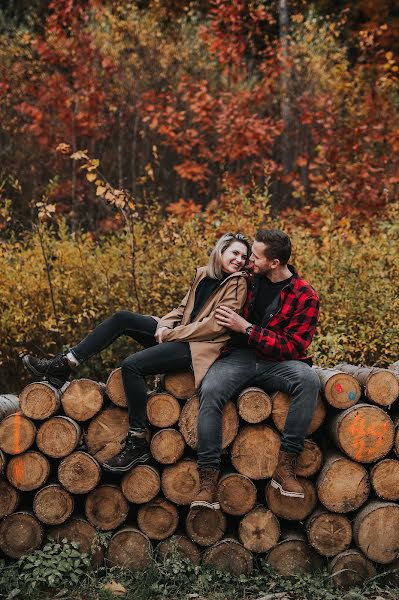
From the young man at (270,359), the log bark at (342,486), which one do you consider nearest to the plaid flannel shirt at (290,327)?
the young man at (270,359)

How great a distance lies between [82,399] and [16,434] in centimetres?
44

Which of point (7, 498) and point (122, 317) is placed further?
point (122, 317)

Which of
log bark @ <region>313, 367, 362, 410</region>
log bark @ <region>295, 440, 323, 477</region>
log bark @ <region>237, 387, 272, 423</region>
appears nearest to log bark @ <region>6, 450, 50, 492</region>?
log bark @ <region>237, 387, 272, 423</region>

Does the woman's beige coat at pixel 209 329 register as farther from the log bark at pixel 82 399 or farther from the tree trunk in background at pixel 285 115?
the tree trunk in background at pixel 285 115

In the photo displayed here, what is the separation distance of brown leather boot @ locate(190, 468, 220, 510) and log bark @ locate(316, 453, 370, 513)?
0.62m

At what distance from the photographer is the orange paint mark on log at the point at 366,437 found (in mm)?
4395

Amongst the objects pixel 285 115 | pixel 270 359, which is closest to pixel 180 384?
pixel 270 359

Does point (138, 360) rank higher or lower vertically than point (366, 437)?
higher

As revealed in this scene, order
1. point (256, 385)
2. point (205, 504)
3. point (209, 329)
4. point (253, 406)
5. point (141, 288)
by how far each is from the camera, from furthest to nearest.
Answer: point (141, 288)
point (209, 329)
point (256, 385)
point (253, 406)
point (205, 504)

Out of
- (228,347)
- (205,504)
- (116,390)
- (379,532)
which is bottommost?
(379,532)

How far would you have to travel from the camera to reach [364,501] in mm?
4461

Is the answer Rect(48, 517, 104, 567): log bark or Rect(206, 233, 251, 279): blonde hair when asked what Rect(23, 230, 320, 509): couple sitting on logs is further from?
Rect(48, 517, 104, 567): log bark

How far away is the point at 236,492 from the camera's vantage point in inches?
177

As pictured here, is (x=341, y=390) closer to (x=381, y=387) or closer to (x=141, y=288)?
(x=381, y=387)
